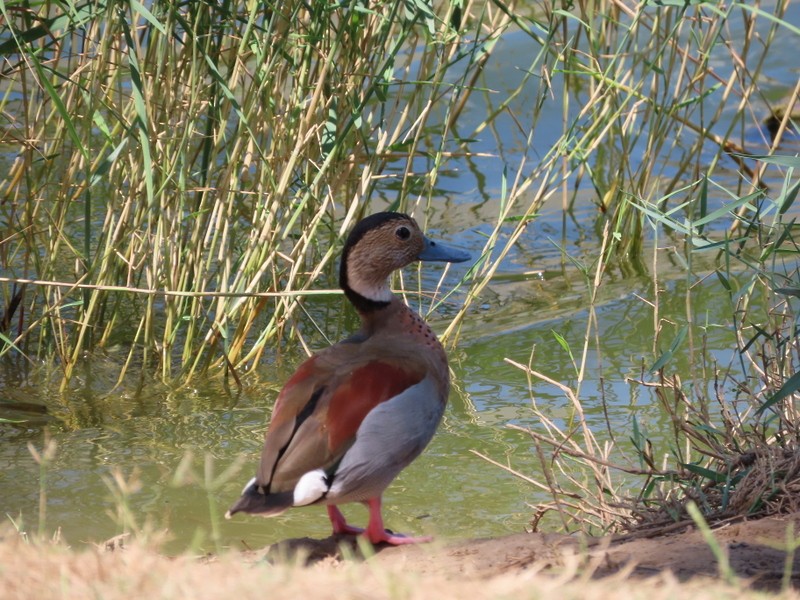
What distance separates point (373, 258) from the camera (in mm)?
4504

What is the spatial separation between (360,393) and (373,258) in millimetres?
811

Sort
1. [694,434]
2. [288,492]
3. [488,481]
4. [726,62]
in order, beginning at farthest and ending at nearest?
1. [726,62]
2. [488,481]
3. [694,434]
4. [288,492]

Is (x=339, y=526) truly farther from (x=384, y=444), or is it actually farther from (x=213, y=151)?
(x=213, y=151)

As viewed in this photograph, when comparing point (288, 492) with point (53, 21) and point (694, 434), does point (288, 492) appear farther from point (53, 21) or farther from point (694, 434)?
point (53, 21)

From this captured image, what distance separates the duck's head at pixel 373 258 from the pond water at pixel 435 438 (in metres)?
0.89

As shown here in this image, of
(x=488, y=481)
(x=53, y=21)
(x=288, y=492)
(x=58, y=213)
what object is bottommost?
(x=488, y=481)

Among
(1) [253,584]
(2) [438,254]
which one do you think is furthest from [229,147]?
(1) [253,584]

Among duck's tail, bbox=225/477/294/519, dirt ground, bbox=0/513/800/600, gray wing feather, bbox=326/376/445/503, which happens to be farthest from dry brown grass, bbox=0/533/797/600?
gray wing feather, bbox=326/376/445/503

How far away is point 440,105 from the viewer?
11070 millimetres

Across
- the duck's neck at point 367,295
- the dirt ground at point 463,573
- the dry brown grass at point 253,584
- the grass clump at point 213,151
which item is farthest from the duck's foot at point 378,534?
the grass clump at point 213,151

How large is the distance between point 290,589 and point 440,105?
899 cm

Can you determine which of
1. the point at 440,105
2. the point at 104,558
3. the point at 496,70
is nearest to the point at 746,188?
→ the point at 440,105

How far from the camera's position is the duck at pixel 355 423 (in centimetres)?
366

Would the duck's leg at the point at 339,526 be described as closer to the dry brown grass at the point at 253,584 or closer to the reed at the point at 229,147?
the dry brown grass at the point at 253,584
